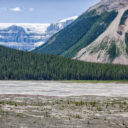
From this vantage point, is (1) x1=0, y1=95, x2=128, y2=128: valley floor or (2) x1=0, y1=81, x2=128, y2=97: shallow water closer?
(1) x1=0, y1=95, x2=128, y2=128: valley floor

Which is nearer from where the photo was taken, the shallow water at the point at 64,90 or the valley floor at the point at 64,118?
the valley floor at the point at 64,118

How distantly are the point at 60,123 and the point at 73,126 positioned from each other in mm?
2681

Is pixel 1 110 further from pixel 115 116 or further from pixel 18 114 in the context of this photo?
pixel 115 116

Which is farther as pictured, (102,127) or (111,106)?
(111,106)

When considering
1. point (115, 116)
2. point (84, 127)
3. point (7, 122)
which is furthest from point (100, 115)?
point (7, 122)

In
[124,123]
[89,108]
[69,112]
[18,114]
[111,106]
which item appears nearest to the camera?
[124,123]

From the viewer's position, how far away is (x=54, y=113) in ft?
170

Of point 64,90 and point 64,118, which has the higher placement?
point 64,118

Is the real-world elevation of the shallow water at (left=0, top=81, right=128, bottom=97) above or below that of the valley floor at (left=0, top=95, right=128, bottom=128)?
below

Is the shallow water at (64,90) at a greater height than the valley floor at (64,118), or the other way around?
the valley floor at (64,118)

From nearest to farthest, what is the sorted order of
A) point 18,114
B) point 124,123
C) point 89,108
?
point 124,123 < point 18,114 < point 89,108

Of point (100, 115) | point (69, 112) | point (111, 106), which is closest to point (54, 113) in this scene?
point (69, 112)

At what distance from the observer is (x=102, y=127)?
4103cm

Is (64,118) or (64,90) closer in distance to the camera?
(64,118)
